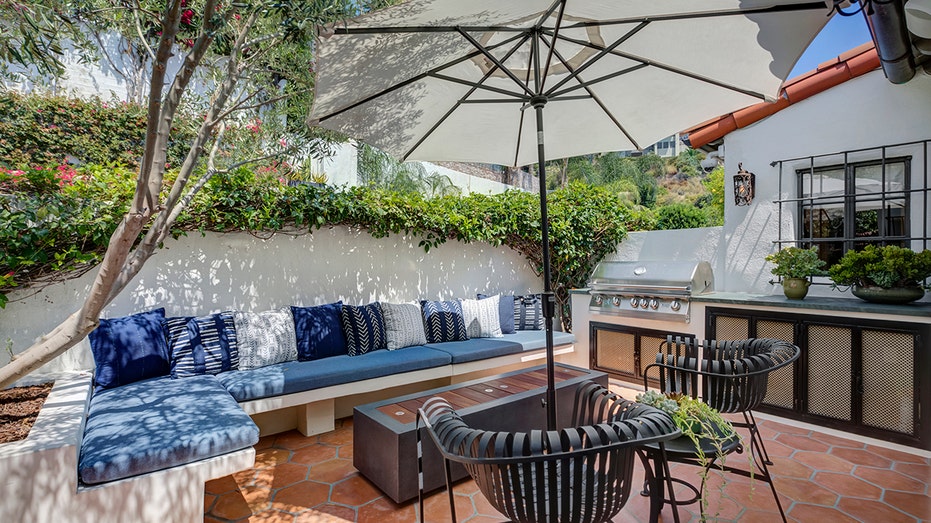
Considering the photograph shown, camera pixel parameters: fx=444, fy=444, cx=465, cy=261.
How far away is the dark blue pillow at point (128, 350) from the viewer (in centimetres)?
312

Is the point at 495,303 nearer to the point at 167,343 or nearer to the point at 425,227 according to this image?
the point at 425,227

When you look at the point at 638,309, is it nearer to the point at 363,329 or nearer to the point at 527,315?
the point at 527,315

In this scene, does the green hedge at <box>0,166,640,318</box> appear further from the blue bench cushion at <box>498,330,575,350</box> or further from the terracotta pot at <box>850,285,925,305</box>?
the terracotta pot at <box>850,285,925,305</box>

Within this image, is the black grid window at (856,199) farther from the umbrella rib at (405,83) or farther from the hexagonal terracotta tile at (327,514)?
the hexagonal terracotta tile at (327,514)

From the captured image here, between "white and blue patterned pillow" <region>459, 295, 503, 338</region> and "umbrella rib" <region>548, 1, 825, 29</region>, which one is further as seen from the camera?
"white and blue patterned pillow" <region>459, 295, 503, 338</region>

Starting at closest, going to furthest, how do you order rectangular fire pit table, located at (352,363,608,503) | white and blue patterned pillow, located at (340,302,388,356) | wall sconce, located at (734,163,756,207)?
rectangular fire pit table, located at (352,363,608,503), white and blue patterned pillow, located at (340,302,388,356), wall sconce, located at (734,163,756,207)

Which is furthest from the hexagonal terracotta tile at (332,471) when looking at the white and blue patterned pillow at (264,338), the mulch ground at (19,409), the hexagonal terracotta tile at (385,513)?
the mulch ground at (19,409)

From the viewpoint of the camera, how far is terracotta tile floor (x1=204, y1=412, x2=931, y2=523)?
2566 millimetres

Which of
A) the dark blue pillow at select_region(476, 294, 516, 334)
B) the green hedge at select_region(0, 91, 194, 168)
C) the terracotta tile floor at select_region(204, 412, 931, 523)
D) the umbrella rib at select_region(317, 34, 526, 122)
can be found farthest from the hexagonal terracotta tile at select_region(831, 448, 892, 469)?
the green hedge at select_region(0, 91, 194, 168)

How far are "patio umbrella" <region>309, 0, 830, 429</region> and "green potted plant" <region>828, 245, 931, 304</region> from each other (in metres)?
2.24

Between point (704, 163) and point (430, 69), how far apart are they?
180 inches

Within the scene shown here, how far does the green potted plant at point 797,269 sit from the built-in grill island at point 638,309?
0.75 metres

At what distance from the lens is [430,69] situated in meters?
2.35

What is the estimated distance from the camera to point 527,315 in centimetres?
561
